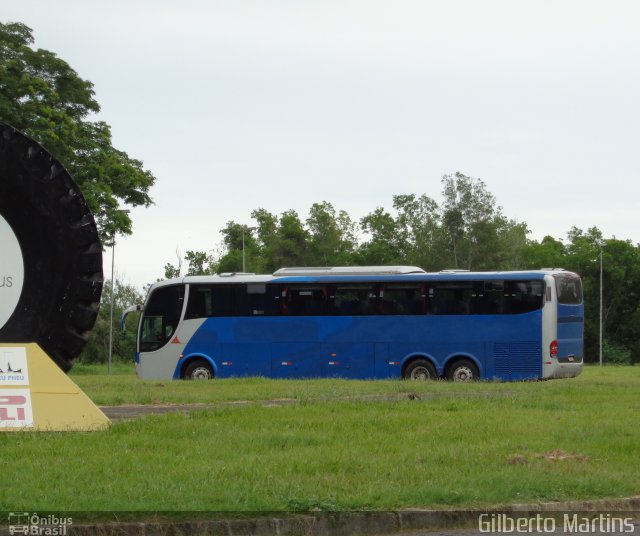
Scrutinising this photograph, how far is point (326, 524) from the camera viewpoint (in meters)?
8.12

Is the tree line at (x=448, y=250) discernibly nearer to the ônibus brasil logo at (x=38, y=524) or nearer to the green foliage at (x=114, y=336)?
the green foliage at (x=114, y=336)

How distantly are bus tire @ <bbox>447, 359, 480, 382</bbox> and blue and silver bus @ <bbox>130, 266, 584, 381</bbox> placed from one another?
0.09 feet

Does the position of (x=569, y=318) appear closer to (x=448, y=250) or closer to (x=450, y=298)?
(x=450, y=298)

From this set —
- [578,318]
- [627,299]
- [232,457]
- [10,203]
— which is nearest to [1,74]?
[578,318]

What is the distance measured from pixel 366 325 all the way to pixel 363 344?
1.65 feet

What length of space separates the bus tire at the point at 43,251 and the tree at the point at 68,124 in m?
27.8

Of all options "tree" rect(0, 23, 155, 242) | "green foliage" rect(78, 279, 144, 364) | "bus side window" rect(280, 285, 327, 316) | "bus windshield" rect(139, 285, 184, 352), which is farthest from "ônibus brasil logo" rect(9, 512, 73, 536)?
"green foliage" rect(78, 279, 144, 364)

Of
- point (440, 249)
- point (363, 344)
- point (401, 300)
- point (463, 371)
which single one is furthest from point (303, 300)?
point (440, 249)

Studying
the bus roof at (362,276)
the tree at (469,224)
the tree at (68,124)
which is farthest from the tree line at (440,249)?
the bus roof at (362,276)

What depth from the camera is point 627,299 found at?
287ft

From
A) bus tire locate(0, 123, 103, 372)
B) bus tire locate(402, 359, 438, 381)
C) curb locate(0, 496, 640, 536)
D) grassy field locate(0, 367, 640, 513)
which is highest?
bus tire locate(0, 123, 103, 372)

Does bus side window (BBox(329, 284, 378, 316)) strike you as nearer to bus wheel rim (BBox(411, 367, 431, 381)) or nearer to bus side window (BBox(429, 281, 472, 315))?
bus side window (BBox(429, 281, 472, 315))

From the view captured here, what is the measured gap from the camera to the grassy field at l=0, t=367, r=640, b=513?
8547 millimetres

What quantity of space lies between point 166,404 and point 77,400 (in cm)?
498
